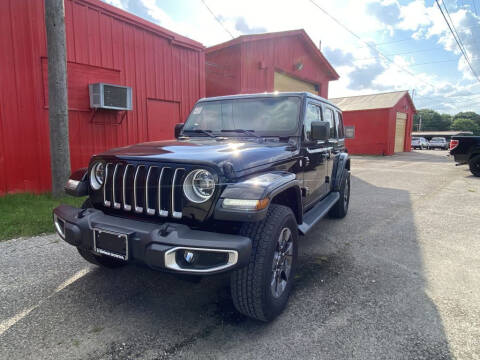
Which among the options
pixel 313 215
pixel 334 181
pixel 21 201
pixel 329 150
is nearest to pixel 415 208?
pixel 334 181

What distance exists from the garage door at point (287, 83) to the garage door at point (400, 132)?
14486 millimetres

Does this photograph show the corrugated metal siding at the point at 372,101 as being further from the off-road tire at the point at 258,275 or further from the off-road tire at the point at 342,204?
the off-road tire at the point at 258,275

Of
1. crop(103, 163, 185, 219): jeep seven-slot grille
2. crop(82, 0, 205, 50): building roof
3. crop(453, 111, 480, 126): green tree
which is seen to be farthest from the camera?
crop(453, 111, 480, 126): green tree

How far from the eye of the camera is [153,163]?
2.29 m

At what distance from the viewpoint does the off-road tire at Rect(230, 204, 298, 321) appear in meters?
2.11

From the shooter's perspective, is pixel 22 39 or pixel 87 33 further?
pixel 87 33

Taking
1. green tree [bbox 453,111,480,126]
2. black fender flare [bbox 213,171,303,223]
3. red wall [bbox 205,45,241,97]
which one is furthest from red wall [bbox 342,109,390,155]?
green tree [bbox 453,111,480,126]

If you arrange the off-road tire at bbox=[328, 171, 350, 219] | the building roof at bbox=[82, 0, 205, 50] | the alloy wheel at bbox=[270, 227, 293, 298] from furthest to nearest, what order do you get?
the building roof at bbox=[82, 0, 205, 50]
the off-road tire at bbox=[328, 171, 350, 219]
the alloy wheel at bbox=[270, 227, 293, 298]

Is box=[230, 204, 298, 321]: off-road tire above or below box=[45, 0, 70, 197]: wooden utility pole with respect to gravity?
below

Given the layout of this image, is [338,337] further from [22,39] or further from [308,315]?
[22,39]

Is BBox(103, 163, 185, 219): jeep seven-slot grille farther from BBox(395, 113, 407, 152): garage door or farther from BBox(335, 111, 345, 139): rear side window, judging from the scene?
BBox(395, 113, 407, 152): garage door

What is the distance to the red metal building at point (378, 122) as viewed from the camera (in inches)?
943

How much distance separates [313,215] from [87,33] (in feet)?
20.7

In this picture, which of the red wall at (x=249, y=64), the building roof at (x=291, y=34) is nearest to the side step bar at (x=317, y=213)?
the red wall at (x=249, y=64)
